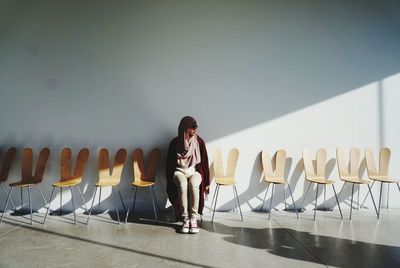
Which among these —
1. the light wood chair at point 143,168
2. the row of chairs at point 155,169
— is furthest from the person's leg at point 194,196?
the light wood chair at point 143,168

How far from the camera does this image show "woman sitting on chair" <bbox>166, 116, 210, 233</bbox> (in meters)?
3.70

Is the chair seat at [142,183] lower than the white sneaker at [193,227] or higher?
higher

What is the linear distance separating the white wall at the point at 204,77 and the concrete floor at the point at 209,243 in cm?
65

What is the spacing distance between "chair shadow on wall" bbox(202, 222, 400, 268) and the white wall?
100 centimetres

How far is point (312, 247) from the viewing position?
10.2ft

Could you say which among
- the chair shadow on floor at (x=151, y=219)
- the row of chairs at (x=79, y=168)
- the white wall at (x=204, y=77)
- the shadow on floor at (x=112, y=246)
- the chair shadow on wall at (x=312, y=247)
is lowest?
the chair shadow on wall at (x=312, y=247)

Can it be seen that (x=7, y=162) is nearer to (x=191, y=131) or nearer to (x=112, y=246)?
(x=112, y=246)

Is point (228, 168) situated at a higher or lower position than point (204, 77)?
lower

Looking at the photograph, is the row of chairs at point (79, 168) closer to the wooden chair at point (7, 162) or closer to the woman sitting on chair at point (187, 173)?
the wooden chair at point (7, 162)

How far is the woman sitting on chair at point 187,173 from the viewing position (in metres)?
3.70

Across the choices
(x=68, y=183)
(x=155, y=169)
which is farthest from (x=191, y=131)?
(x=68, y=183)

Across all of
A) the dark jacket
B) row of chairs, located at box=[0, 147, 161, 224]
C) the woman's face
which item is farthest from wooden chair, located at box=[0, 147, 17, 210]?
the woman's face

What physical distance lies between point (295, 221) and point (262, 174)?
34.0 inches

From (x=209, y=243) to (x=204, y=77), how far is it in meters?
2.44
